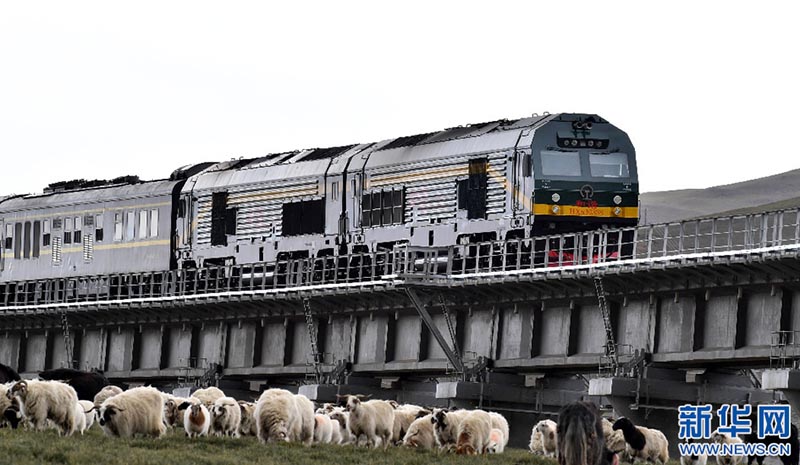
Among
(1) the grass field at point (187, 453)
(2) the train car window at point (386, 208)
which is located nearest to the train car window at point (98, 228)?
(2) the train car window at point (386, 208)

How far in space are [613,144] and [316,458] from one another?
2586 centimetres

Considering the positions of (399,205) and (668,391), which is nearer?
(668,391)

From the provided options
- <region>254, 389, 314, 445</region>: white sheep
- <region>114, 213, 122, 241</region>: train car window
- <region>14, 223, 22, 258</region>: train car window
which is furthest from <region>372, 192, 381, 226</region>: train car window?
<region>14, 223, 22, 258</region>: train car window

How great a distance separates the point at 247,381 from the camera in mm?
71500

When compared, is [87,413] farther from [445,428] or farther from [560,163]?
[560,163]

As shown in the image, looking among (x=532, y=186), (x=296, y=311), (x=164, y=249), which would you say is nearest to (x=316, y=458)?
(x=532, y=186)

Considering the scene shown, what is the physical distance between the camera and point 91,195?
80812 millimetres

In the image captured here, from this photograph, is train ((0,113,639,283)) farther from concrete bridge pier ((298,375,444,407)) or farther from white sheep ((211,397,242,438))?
white sheep ((211,397,242,438))

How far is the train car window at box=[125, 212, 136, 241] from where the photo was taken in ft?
257

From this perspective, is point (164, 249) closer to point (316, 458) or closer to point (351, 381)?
point (351, 381)

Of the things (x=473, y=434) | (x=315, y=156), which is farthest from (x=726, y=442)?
(x=315, y=156)

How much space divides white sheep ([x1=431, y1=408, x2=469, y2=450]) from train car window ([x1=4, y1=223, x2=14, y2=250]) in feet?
157

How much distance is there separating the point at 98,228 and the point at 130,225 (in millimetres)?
2525

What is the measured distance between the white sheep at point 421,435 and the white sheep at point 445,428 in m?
0.93
